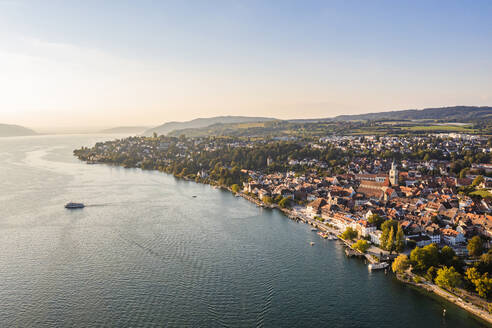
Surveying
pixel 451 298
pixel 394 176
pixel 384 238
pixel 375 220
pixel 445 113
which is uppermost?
pixel 445 113

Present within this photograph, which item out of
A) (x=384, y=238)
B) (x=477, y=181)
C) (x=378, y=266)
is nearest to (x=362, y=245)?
(x=384, y=238)

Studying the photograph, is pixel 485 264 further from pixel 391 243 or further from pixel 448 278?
pixel 391 243

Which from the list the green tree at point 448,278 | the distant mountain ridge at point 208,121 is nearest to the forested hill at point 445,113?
the distant mountain ridge at point 208,121

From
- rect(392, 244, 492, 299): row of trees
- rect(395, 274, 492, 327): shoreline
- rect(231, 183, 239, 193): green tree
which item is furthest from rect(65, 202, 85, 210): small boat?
rect(395, 274, 492, 327): shoreline

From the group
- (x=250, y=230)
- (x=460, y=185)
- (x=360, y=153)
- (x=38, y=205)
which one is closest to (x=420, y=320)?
(x=250, y=230)

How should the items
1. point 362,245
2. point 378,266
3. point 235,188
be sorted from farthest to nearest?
Result: point 235,188
point 362,245
point 378,266

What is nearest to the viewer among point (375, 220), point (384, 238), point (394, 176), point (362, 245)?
point (362, 245)

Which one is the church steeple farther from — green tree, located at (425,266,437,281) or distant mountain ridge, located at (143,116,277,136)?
distant mountain ridge, located at (143,116,277,136)
